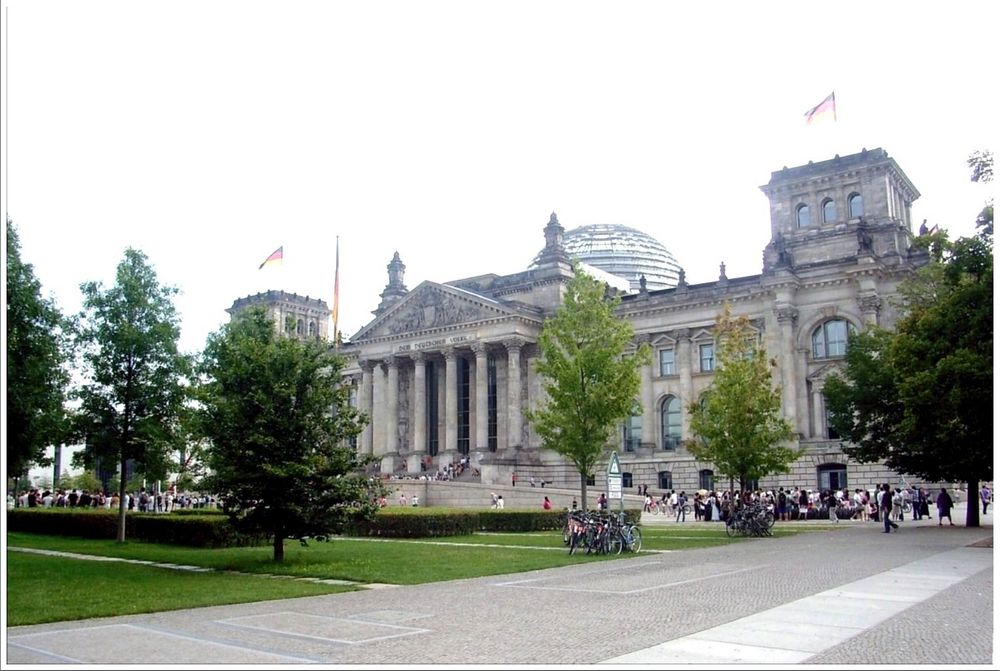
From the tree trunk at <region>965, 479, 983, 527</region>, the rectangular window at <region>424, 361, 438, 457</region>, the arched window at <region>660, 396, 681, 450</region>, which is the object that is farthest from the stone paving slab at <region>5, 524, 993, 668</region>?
the rectangular window at <region>424, 361, 438, 457</region>

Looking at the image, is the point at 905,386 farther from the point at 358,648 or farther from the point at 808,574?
the point at 358,648

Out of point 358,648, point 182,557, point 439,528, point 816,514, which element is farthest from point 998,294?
point 816,514

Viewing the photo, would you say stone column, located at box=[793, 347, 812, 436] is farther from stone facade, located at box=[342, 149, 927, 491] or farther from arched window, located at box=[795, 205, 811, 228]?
arched window, located at box=[795, 205, 811, 228]

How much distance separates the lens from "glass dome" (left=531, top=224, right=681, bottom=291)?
320 feet

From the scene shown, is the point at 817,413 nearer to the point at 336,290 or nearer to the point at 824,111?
the point at 824,111

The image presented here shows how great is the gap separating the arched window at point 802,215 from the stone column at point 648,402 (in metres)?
15.0

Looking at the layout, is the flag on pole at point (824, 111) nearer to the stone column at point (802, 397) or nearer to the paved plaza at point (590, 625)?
the stone column at point (802, 397)

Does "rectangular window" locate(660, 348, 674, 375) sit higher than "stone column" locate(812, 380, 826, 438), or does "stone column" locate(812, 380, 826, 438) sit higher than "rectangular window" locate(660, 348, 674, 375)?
"rectangular window" locate(660, 348, 674, 375)

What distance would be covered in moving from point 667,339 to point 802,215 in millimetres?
14413

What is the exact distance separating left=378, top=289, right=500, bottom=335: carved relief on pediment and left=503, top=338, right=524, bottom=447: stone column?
126 inches

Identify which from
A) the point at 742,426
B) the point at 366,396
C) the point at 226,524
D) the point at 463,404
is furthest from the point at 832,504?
the point at 366,396

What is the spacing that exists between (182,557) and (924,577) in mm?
21084

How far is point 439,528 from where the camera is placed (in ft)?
125

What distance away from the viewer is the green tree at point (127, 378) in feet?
116
